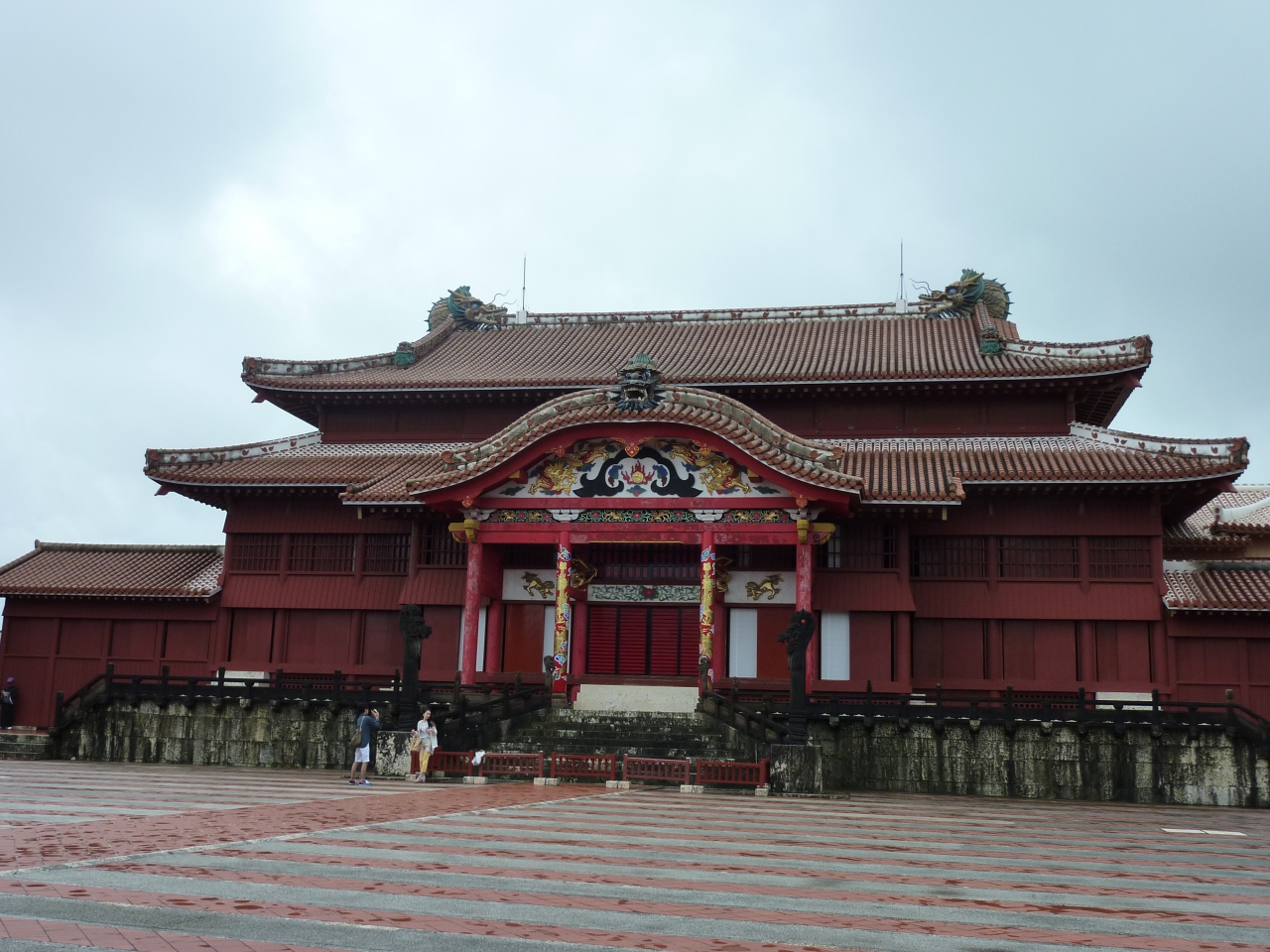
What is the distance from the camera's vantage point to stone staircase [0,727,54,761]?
86.6 ft

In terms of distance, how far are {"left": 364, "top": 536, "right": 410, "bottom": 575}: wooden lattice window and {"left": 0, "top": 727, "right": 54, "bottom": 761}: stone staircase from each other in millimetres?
8419

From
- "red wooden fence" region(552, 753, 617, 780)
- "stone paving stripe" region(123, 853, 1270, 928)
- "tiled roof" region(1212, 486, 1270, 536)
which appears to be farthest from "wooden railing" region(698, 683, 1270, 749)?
"stone paving stripe" region(123, 853, 1270, 928)

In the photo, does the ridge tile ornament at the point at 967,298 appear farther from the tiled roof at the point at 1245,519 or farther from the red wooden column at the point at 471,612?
the red wooden column at the point at 471,612

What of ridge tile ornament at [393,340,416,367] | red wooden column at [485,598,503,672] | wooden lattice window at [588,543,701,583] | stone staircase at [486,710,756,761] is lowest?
stone staircase at [486,710,756,761]

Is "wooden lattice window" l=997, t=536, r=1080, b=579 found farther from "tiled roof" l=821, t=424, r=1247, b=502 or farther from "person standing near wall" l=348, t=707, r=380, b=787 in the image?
"person standing near wall" l=348, t=707, r=380, b=787

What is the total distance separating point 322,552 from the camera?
30.6 metres

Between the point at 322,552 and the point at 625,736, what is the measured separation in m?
11.2

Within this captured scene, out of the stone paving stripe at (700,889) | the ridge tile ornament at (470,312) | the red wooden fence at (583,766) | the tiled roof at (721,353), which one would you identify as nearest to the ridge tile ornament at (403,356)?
the tiled roof at (721,353)

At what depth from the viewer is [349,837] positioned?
11.6m

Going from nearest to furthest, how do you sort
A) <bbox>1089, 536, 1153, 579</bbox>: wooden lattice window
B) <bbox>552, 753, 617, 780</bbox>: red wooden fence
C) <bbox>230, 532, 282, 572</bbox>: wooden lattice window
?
<bbox>552, 753, 617, 780</bbox>: red wooden fence → <bbox>1089, 536, 1153, 579</bbox>: wooden lattice window → <bbox>230, 532, 282, 572</bbox>: wooden lattice window

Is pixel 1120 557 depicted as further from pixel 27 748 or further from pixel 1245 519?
pixel 27 748

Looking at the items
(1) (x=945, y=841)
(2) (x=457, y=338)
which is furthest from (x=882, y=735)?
(2) (x=457, y=338)

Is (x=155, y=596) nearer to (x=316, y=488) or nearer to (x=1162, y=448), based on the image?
(x=316, y=488)

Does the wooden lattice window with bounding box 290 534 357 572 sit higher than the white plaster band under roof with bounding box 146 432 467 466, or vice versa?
the white plaster band under roof with bounding box 146 432 467 466
